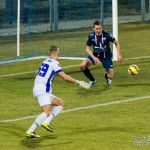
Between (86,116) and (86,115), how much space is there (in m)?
0.13

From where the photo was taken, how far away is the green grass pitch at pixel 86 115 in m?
13.4

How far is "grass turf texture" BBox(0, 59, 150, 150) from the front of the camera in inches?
529

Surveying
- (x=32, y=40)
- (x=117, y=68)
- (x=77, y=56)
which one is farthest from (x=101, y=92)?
(x=32, y=40)

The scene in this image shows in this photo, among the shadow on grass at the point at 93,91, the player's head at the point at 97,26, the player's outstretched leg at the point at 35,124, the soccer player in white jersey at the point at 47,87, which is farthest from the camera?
the player's head at the point at 97,26

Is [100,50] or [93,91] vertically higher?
[100,50]

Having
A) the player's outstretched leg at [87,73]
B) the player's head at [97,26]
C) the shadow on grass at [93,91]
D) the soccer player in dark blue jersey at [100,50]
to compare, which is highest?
the player's head at [97,26]

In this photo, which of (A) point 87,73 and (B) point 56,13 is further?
(B) point 56,13

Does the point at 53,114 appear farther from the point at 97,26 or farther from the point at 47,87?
the point at 97,26

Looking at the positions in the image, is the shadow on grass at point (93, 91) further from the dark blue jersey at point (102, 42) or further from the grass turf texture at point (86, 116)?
the dark blue jersey at point (102, 42)

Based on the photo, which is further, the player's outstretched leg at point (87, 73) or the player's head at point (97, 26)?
the player's outstretched leg at point (87, 73)

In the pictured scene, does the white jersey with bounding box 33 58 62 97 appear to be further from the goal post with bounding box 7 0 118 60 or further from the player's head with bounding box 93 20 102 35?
the goal post with bounding box 7 0 118 60

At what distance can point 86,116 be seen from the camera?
16.2m

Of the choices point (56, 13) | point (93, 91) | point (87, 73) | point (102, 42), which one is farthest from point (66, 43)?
point (93, 91)

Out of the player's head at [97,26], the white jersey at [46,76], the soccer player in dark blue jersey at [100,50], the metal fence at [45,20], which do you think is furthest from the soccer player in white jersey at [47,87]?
the metal fence at [45,20]
